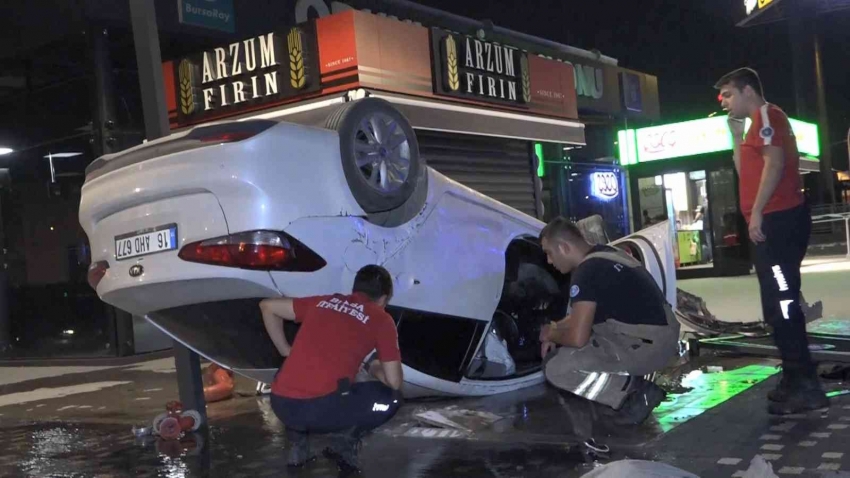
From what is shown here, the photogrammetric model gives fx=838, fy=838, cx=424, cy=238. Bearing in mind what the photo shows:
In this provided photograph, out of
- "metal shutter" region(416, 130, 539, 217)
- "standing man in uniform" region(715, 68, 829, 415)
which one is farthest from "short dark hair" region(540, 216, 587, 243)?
"metal shutter" region(416, 130, 539, 217)

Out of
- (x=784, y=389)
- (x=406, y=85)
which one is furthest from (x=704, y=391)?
(x=406, y=85)

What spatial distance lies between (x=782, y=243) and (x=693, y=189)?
604 inches

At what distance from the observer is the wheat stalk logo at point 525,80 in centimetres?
1157

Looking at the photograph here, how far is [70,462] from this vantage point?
515 centimetres

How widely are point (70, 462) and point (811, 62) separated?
30.3 meters

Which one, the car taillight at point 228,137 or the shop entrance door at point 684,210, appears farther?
the shop entrance door at point 684,210

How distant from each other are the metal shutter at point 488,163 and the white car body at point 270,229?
471 cm

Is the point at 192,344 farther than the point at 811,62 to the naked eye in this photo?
No

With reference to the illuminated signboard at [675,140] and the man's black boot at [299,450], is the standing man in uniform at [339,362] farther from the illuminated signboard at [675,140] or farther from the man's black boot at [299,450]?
the illuminated signboard at [675,140]

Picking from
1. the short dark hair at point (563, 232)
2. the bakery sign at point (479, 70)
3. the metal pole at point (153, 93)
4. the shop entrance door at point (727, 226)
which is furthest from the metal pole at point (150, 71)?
the shop entrance door at point (727, 226)

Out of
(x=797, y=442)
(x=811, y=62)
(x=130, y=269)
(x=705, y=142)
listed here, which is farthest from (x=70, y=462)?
(x=811, y=62)

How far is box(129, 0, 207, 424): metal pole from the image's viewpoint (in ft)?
18.8

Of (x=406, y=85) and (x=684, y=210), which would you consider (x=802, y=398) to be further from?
(x=684, y=210)

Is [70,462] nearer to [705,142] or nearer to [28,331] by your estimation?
[28,331]
